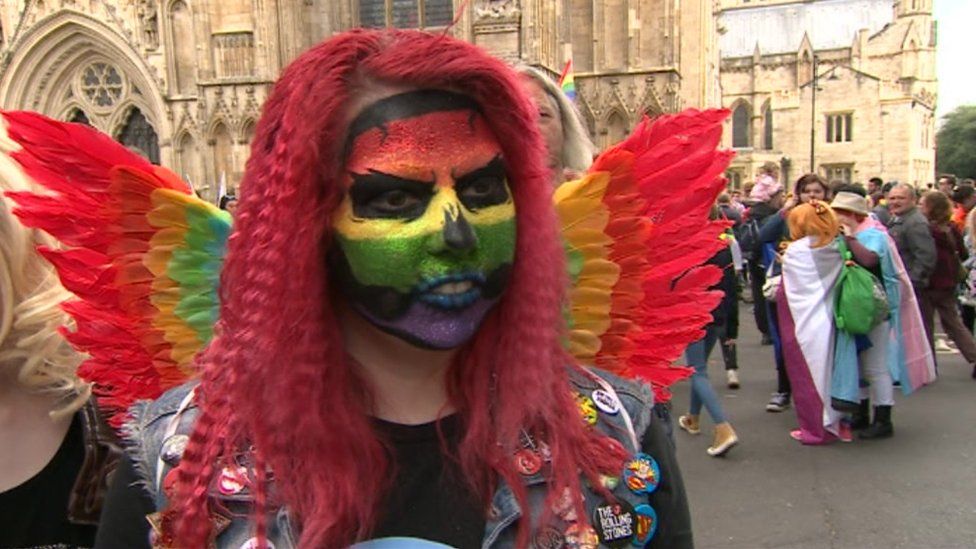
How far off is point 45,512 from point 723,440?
447cm

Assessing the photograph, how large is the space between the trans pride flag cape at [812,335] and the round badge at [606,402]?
454 centimetres

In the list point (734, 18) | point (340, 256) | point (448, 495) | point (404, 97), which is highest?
point (734, 18)

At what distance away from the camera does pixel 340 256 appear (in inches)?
45.5

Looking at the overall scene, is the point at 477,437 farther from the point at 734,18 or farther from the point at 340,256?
the point at 734,18

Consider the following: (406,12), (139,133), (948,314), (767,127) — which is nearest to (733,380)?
(948,314)

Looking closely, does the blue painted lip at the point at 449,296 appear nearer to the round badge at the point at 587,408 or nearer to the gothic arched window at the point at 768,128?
the round badge at the point at 587,408

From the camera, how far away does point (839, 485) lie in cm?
468

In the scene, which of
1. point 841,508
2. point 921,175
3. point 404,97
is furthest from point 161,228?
point 921,175

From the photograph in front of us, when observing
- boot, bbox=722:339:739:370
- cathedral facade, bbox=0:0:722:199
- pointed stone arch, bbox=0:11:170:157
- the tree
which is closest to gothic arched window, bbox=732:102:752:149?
the tree

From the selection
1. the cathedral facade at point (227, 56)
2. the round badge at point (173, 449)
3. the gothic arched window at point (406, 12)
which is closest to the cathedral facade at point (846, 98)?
the cathedral facade at point (227, 56)

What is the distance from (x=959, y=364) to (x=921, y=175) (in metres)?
50.7

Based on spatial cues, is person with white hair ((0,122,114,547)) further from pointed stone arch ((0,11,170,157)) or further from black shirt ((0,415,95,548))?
pointed stone arch ((0,11,170,157))

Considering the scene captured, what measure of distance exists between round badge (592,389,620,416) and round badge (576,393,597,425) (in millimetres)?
10

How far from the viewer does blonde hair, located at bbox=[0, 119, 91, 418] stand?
5.15ft
